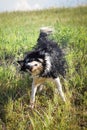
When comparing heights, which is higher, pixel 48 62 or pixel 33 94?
pixel 48 62

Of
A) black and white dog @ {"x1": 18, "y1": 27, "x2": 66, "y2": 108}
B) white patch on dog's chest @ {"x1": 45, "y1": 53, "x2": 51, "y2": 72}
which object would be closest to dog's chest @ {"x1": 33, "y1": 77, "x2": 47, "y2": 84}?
black and white dog @ {"x1": 18, "y1": 27, "x2": 66, "y2": 108}

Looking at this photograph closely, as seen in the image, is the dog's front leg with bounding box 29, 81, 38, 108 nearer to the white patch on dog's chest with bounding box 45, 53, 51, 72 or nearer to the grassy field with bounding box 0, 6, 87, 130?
the grassy field with bounding box 0, 6, 87, 130

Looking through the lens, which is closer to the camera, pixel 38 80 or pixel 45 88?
pixel 38 80

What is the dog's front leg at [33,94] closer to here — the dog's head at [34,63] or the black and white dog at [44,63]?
the black and white dog at [44,63]

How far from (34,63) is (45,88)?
475mm

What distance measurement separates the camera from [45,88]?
9.30 feet

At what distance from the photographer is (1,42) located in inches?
141

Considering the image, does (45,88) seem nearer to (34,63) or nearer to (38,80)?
(38,80)

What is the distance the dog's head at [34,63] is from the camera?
239cm

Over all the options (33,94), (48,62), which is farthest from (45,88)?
(48,62)

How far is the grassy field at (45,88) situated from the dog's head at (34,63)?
0.74 feet

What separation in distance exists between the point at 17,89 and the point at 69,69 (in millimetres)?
379

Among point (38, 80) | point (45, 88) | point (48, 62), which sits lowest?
point (45, 88)

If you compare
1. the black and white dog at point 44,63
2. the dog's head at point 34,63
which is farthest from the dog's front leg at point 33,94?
the dog's head at point 34,63
